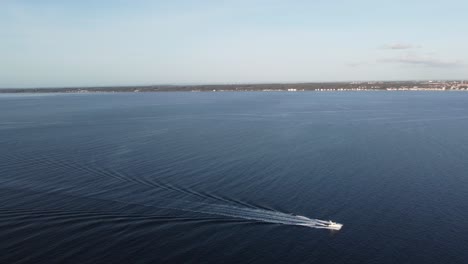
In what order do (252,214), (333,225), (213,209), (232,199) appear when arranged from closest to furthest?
(333,225)
(252,214)
(213,209)
(232,199)

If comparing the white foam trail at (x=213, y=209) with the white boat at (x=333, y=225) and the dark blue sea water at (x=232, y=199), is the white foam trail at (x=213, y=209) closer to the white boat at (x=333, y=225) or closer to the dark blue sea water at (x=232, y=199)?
the white boat at (x=333, y=225)

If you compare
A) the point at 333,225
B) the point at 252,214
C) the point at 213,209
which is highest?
the point at 213,209

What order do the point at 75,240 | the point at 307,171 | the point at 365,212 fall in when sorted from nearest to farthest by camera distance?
1. the point at 75,240
2. the point at 365,212
3. the point at 307,171

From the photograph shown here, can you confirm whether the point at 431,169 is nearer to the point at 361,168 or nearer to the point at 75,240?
the point at 361,168

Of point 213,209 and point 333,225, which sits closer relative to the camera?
point 333,225

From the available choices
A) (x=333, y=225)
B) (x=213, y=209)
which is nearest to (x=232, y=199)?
(x=213, y=209)

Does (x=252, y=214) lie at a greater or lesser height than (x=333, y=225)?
greater

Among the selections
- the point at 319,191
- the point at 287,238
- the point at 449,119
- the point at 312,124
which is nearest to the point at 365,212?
the point at 319,191

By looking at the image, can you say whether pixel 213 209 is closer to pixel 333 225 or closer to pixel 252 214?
pixel 252 214

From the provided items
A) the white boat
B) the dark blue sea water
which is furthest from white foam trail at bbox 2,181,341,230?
the dark blue sea water
